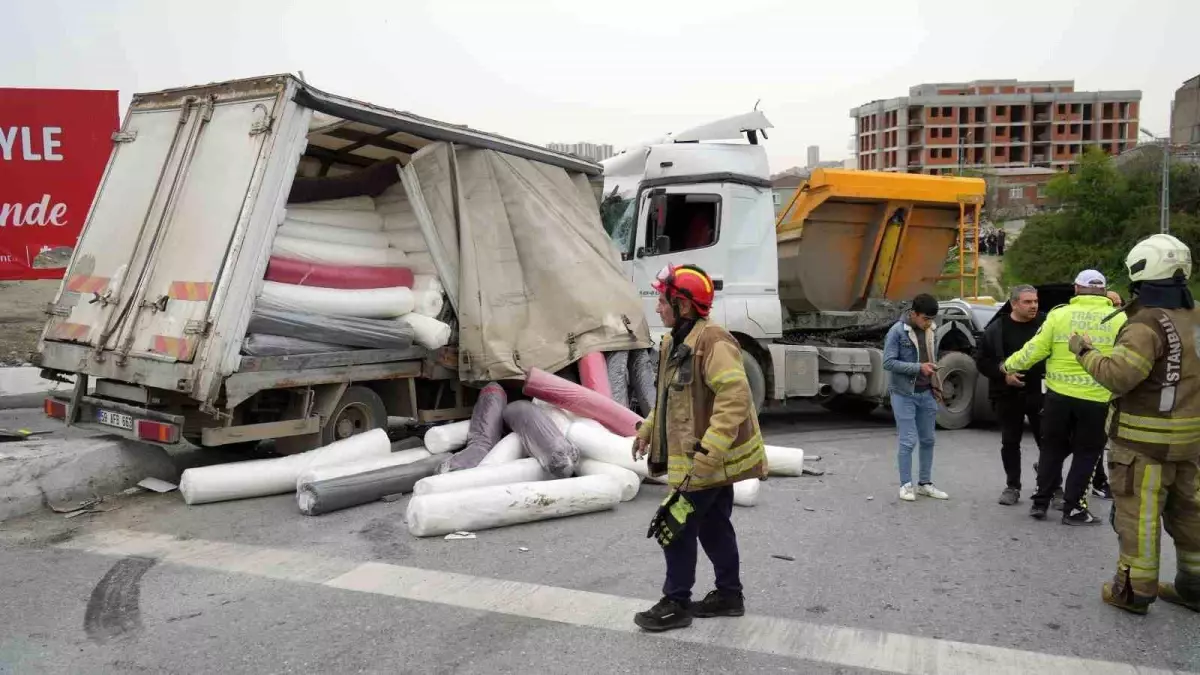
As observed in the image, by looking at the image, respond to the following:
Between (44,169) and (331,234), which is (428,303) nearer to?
(331,234)

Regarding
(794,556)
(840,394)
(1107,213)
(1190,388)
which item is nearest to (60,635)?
(794,556)

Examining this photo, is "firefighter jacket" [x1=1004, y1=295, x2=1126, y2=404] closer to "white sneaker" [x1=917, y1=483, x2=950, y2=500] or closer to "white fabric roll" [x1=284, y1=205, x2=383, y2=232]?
"white sneaker" [x1=917, y1=483, x2=950, y2=500]

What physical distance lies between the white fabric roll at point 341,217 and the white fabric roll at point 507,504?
290 cm

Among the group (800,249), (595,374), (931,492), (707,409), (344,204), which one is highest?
(344,204)

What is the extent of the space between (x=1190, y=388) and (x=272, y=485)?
223 inches

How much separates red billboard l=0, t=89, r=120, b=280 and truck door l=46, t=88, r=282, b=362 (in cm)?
708

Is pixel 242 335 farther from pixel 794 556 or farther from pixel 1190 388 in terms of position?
pixel 1190 388

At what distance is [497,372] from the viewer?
8.20m

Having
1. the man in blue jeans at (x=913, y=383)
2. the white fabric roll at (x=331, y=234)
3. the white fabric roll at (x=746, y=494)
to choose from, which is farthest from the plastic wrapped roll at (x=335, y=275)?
the man in blue jeans at (x=913, y=383)

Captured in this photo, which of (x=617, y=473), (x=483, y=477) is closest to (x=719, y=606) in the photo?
(x=617, y=473)

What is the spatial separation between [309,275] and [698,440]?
14.0 ft

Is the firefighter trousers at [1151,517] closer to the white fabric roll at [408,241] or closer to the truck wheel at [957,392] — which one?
the white fabric roll at [408,241]

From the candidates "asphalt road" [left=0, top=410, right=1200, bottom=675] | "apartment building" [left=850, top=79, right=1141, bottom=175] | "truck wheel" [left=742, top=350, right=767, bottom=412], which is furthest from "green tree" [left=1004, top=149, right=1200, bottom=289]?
"apartment building" [left=850, top=79, right=1141, bottom=175]

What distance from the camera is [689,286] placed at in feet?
14.4
